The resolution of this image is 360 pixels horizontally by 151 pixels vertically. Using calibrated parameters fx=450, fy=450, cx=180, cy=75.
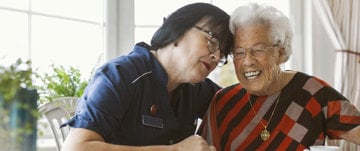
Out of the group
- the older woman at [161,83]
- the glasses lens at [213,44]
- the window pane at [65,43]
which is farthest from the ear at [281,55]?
the window pane at [65,43]

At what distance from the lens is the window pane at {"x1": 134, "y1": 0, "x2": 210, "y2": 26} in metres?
2.57

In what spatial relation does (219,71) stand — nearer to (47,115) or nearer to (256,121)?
(256,121)

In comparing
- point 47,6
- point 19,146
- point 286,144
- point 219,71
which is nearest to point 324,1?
point 219,71

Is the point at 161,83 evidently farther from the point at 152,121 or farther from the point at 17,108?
the point at 17,108

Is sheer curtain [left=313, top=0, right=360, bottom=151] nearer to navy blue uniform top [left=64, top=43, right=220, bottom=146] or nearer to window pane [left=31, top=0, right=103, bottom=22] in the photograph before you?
window pane [left=31, top=0, right=103, bottom=22]

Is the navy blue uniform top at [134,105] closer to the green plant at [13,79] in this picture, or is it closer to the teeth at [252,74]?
the teeth at [252,74]

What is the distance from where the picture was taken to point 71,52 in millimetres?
2363

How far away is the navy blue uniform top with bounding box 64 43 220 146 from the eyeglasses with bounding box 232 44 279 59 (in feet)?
0.77

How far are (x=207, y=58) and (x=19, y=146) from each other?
0.89 meters

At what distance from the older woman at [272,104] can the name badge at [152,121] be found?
28cm

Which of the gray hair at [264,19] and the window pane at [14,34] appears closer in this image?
the gray hair at [264,19]

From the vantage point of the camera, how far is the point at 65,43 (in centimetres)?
234

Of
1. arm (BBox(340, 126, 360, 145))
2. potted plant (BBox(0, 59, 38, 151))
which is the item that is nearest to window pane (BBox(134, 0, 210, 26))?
arm (BBox(340, 126, 360, 145))

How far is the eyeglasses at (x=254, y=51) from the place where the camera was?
63.0 inches
